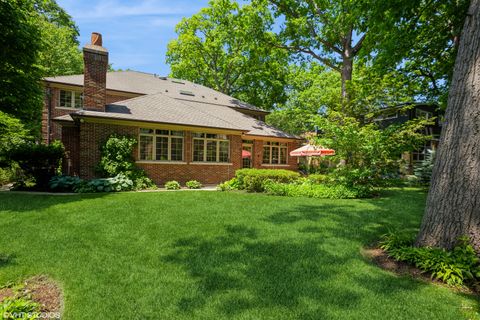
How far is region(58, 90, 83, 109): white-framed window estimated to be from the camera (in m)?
19.7

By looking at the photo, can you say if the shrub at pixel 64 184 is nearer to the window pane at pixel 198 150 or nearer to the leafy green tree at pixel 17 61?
the leafy green tree at pixel 17 61

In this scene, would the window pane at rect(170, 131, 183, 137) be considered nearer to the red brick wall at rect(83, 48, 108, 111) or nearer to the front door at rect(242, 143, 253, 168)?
the red brick wall at rect(83, 48, 108, 111)

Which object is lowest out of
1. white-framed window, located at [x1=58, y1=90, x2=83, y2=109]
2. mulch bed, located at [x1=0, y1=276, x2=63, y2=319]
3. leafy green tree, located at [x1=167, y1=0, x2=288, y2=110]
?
mulch bed, located at [x1=0, y1=276, x2=63, y2=319]

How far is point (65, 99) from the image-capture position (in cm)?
1983

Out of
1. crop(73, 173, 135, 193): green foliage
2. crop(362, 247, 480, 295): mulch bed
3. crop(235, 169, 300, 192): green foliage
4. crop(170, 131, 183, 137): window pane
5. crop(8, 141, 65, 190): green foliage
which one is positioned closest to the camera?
crop(362, 247, 480, 295): mulch bed

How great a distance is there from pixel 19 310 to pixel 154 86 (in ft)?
72.2

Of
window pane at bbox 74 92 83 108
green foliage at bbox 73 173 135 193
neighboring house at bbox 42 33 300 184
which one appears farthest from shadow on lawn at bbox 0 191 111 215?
window pane at bbox 74 92 83 108

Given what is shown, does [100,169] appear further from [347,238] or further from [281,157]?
[281,157]

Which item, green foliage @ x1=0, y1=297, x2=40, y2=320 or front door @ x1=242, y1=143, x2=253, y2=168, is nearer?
green foliage @ x1=0, y1=297, x2=40, y2=320

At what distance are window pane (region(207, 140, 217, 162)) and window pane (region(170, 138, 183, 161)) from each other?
1.64 m

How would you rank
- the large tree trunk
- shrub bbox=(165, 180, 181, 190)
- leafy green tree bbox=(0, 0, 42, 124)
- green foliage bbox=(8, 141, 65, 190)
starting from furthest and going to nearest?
shrub bbox=(165, 180, 181, 190), green foliage bbox=(8, 141, 65, 190), leafy green tree bbox=(0, 0, 42, 124), the large tree trunk

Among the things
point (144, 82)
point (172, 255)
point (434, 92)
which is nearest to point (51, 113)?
point (144, 82)

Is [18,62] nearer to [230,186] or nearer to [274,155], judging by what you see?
[230,186]

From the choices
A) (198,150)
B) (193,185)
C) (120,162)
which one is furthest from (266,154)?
(120,162)
